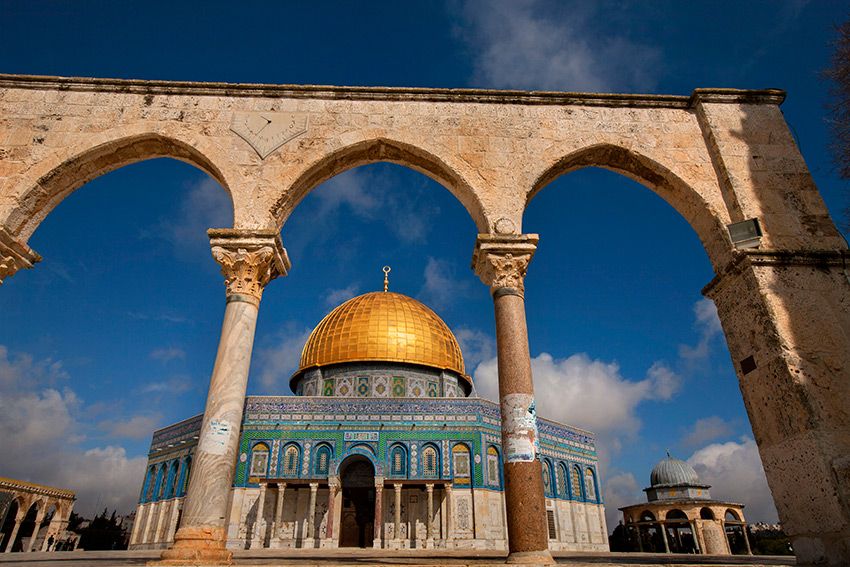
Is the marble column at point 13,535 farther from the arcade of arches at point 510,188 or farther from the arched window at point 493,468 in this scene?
the arcade of arches at point 510,188

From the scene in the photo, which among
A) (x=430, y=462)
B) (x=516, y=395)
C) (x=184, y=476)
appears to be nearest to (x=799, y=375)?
(x=516, y=395)

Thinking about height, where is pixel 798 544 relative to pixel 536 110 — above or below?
below

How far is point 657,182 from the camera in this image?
6797 millimetres

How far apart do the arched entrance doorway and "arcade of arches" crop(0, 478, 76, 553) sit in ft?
44.0

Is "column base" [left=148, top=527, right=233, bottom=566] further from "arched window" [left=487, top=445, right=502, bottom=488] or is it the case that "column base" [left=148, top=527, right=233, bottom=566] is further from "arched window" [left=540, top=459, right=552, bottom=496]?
"arched window" [left=540, top=459, right=552, bottom=496]

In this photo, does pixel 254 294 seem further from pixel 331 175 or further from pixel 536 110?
pixel 536 110

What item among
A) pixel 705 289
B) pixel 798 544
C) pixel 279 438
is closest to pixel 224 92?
pixel 705 289

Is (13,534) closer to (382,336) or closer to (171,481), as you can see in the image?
(171,481)

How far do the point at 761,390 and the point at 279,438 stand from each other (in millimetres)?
16336

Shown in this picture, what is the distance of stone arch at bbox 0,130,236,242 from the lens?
6.17 m

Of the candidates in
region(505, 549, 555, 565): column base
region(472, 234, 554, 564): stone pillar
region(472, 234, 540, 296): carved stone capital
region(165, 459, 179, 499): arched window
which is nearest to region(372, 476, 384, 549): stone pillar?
region(165, 459, 179, 499): arched window

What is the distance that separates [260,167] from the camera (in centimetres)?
627

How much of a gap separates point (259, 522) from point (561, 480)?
11.6 metres

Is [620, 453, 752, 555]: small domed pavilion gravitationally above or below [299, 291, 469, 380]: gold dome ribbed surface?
below
